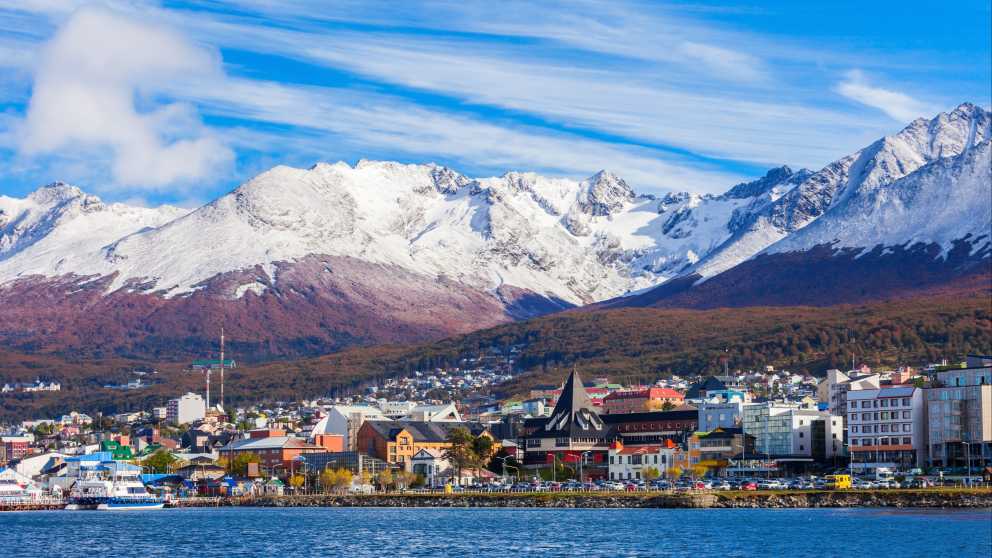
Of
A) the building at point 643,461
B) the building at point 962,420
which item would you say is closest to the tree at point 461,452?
the building at point 643,461

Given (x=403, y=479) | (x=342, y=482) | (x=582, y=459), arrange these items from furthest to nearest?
(x=582, y=459) → (x=403, y=479) → (x=342, y=482)

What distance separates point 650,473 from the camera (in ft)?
443

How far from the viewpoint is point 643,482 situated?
132000mm

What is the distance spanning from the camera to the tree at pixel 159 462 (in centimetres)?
15875

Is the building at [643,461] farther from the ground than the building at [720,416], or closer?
closer

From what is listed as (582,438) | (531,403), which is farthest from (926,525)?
(531,403)

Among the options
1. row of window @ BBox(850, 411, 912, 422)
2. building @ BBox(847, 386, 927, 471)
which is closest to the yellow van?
building @ BBox(847, 386, 927, 471)

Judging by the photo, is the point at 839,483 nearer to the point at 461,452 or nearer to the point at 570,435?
the point at 461,452

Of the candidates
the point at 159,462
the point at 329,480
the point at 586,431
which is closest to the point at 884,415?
the point at 586,431

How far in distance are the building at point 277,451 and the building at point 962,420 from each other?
61037 millimetres

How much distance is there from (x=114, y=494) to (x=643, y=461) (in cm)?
4516

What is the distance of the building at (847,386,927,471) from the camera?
12525 centimetres

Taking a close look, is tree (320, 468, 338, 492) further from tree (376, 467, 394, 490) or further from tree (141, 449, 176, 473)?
tree (141, 449, 176, 473)

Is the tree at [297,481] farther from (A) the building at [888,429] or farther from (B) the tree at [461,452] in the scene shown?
(A) the building at [888,429]
